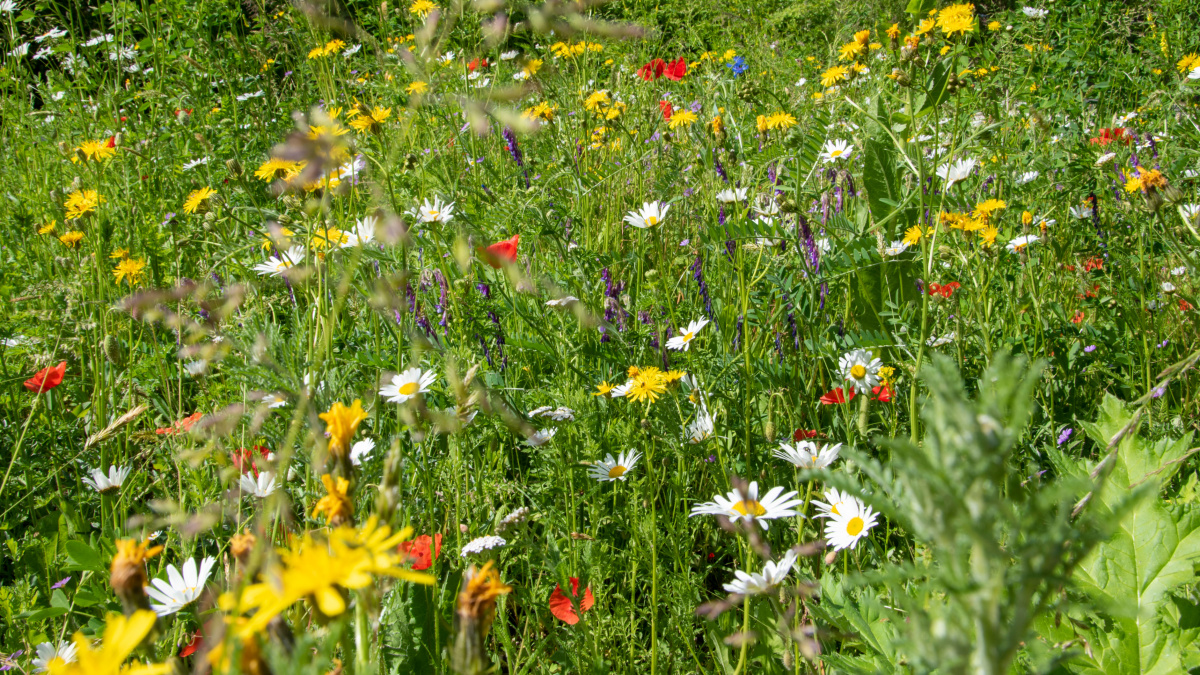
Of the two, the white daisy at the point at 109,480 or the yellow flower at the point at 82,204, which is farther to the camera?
the yellow flower at the point at 82,204

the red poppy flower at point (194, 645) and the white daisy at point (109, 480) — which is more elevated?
the red poppy flower at point (194, 645)

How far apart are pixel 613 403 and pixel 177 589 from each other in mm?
797

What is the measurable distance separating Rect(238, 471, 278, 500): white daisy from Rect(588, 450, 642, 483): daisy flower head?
56 cm

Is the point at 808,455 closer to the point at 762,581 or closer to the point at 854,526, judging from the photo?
the point at 854,526

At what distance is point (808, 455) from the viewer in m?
1.35

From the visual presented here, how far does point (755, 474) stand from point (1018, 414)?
1192 millimetres

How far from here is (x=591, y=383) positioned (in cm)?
176

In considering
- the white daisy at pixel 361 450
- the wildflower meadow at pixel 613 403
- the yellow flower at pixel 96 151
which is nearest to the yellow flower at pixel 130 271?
the wildflower meadow at pixel 613 403

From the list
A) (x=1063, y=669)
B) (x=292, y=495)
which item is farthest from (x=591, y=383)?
(x=1063, y=669)

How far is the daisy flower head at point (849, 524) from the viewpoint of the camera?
122 cm

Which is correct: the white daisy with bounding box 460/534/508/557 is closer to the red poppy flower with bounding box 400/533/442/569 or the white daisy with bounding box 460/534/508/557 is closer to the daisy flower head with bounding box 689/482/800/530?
the red poppy flower with bounding box 400/533/442/569

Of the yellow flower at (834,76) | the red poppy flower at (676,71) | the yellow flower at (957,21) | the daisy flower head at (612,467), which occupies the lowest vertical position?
the daisy flower head at (612,467)

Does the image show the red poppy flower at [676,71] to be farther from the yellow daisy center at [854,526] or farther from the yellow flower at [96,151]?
the yellow daisy center at [854,526]

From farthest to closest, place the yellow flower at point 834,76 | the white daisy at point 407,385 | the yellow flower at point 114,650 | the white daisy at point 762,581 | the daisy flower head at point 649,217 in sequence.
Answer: the yellow flower at point 834,76 → the daisy flower head at point 649,217 → the white daisy at point 407,385 → the white daisy at point 762,581 → the yellow flower at point 114,650
